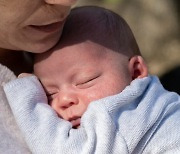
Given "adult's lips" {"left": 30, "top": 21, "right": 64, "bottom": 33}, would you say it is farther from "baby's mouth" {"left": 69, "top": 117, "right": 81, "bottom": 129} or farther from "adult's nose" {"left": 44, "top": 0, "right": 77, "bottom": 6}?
"baby's mouth" {"left": 69, "top": 117, "right": 81, "bottom": 129}

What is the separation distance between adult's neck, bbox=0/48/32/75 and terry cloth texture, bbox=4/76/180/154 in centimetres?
16

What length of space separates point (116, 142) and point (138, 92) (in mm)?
180

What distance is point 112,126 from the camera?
1292 mm

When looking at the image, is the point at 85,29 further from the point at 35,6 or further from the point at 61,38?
the point at 35,6

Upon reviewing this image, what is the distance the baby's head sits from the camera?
1.45 m

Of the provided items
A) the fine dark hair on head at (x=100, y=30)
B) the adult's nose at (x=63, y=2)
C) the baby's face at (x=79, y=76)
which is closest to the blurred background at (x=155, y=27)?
the fine dark hair on head at (x=100, y=30)

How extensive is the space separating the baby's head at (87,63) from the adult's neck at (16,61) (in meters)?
0.06

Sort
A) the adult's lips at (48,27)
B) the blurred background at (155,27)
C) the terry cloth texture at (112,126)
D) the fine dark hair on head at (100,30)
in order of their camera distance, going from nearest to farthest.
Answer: the terry cloth texture at (112,126) < the adult's lips at (48,27) < the fine dark hair on head at (100,30) < the blurred background at (155,27)

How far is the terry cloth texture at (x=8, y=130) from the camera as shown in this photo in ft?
4.42

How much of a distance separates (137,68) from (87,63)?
180mm

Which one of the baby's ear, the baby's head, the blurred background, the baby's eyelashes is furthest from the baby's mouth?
the blurred background

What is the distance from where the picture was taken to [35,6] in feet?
4.38

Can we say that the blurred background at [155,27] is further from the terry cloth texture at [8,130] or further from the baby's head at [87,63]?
the terry cloth texture at [8,130]

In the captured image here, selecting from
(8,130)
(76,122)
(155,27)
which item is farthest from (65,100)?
(155,27)
